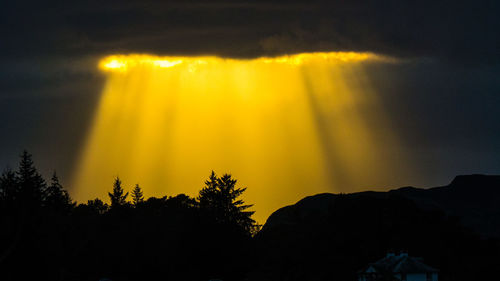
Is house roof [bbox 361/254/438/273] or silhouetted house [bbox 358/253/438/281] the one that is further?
house roof [bbox 361/254/438/273]

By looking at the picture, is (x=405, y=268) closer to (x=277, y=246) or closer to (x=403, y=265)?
(x=403, y=265)

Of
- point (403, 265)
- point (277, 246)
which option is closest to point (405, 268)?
point (403, 265)

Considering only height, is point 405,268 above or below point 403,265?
below

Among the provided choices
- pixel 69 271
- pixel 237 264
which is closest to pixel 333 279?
pixel 237 264

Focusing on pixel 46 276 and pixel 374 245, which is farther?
pixel 374 245

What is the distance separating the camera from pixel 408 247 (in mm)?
158750

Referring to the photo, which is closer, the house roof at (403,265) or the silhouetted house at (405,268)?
the silhouetted house at (405,268)

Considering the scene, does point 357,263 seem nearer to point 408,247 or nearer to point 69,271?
point 408,247

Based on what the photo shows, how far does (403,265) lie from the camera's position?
142 metres

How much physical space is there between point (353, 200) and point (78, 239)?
44.4 meters

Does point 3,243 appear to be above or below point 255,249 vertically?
below

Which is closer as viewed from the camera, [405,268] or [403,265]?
[405,268]

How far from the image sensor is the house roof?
140m

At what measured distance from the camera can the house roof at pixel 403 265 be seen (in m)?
140
